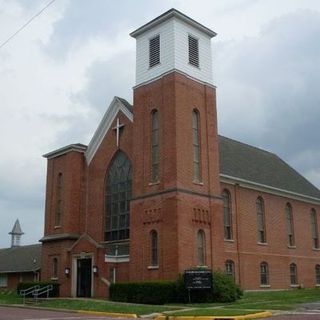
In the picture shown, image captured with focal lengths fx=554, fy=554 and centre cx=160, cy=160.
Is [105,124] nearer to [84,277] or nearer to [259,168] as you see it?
[84,277]

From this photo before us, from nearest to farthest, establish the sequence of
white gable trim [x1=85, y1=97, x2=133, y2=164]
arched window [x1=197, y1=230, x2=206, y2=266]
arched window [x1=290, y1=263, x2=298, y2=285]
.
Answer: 1. arched window [x1=197, y1=230, x2=206, y2=266]
2. white gable trim [x1=85, y1=97, x2=133, y2=164]
3. arched window [x1=290, y1=263, x2=298, y2=285]

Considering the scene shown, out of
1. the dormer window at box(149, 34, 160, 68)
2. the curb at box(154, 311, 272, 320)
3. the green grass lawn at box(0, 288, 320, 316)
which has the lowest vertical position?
the curb at box(154, 311, 272, 320)

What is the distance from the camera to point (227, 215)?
134 ft

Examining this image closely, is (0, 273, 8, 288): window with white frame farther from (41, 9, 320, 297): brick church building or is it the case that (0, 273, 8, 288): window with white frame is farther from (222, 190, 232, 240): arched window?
(222, 190, 232, 240): arched window

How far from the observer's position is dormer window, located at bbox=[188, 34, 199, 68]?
125 feet

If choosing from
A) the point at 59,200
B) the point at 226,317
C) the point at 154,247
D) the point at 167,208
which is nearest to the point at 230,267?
the point at 154,247

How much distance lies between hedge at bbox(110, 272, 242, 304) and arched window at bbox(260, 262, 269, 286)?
465 inches

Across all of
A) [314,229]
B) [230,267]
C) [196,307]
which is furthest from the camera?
[314,229]

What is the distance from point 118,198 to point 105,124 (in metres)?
6.22

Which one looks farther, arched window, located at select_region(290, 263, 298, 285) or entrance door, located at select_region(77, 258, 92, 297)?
arched window, located at select_region(290, 263, 298, 285)

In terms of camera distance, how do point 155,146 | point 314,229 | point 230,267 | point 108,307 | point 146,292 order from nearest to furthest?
1. point 108,307
2. point 146,292
3. point 155,146
4. point 230,267
5. point 314,229

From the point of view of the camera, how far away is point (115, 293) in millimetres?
34031

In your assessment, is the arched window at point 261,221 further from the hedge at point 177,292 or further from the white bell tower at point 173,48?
the hedge at point 177,292

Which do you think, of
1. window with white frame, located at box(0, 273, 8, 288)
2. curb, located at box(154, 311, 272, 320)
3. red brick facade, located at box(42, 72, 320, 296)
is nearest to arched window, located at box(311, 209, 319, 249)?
red brick facade, located at box(42, 72, 320, 296)
